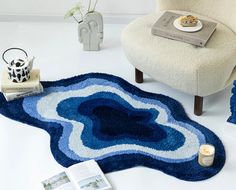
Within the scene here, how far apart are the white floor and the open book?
5cm

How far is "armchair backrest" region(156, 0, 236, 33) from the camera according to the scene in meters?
2.71

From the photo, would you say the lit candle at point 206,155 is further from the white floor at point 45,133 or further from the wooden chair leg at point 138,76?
the wooden chair leg at point 138,76

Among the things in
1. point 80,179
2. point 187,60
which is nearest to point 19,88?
point 80,179

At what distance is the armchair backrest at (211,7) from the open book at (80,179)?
1119mm

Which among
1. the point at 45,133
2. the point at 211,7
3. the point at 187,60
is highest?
the point at 211,7

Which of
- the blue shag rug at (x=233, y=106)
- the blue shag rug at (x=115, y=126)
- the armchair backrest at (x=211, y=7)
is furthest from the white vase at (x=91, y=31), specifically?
the blue shag rug at (x=233, y=106)

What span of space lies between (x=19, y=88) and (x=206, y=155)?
112cm

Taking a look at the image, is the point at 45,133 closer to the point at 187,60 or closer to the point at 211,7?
the point at 187,60

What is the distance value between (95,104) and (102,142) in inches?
12.7

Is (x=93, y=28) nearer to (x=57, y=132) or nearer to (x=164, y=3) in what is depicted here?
(x=164, y=3)

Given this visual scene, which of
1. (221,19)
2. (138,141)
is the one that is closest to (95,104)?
(138,141)

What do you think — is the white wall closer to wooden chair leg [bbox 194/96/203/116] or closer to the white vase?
the white vase

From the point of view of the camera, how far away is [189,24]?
2.62m

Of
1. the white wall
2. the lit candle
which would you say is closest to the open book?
the lit candle
